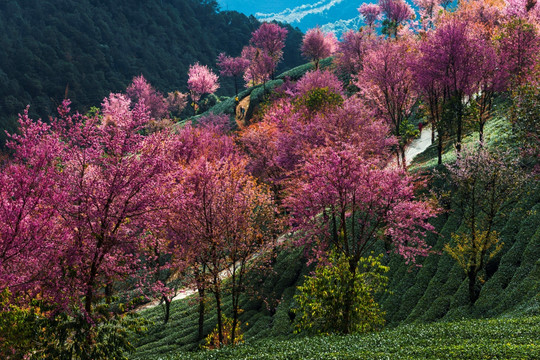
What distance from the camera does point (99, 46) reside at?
140 m

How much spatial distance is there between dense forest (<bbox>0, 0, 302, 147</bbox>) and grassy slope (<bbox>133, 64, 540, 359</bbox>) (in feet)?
347

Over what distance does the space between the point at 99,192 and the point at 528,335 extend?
16.2 m

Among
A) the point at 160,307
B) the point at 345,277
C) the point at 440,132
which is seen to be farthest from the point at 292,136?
the point at 160,307

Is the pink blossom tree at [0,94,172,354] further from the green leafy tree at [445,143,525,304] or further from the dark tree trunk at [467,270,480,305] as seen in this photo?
the dark tree trunk at [467,270,480,305]

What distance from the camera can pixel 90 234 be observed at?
13.1m

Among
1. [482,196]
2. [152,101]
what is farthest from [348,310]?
[152,101]

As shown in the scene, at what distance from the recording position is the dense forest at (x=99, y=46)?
4764 inches

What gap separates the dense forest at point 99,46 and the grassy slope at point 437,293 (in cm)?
10574

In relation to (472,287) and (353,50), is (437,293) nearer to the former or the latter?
(472,287)

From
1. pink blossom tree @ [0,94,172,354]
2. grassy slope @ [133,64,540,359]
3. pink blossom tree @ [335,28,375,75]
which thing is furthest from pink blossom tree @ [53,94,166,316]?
pink blossom tree @ [335,28,375,75]

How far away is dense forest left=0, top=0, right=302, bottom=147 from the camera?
397 feet

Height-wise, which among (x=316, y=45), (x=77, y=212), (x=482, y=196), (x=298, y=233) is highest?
(x=316, y=45)

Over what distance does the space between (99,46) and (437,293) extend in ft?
506

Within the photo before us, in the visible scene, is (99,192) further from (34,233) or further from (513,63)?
(513,63)
